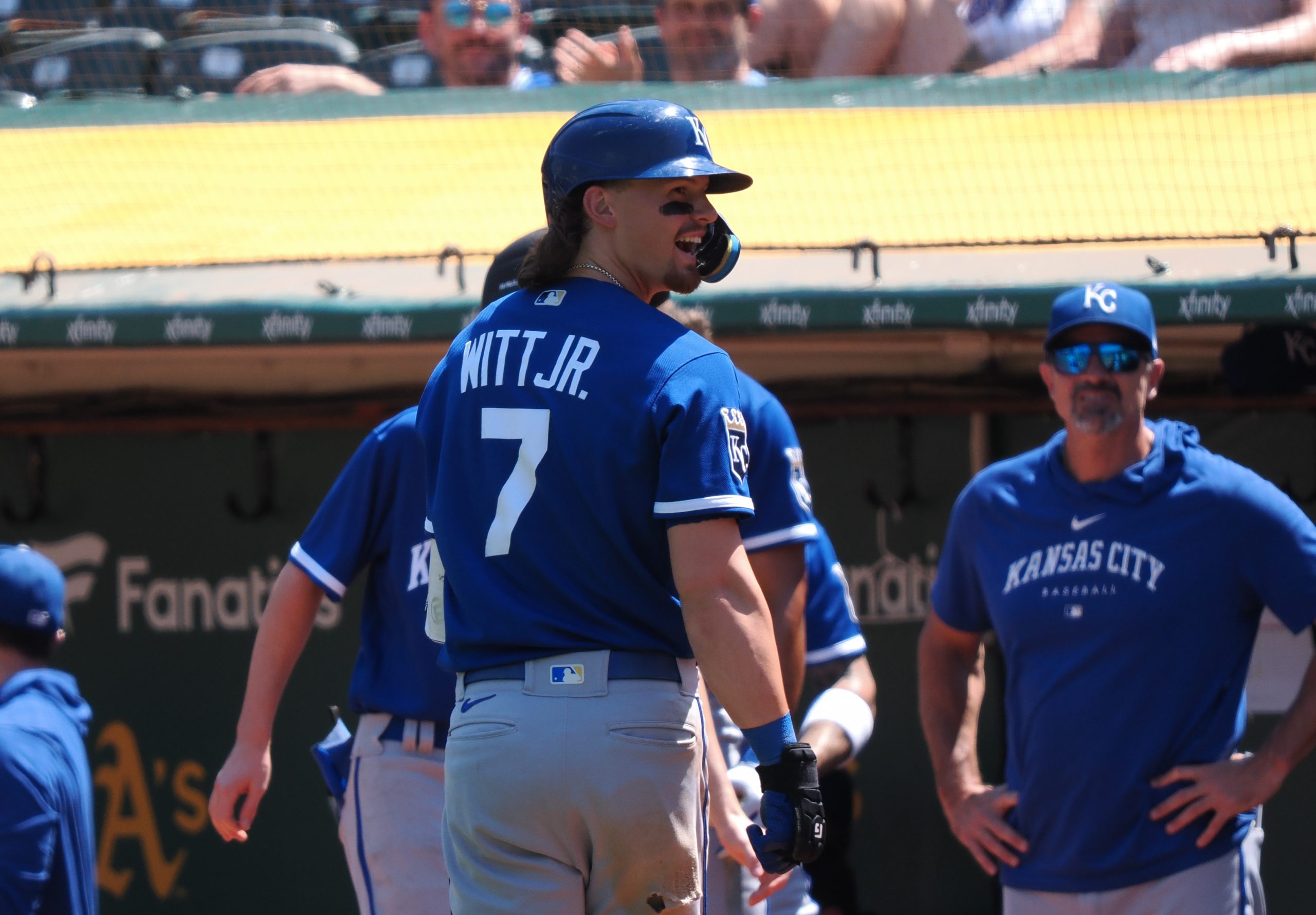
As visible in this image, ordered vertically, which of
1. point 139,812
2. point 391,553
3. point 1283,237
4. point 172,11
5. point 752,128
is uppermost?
point 172,11

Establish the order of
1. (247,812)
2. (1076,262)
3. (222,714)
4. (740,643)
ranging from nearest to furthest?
1. (740,643)
2. (247,812)
3. (1076,262)
4. (222,714)

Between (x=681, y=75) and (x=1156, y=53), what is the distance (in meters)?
1.75

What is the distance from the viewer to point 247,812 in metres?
2.95

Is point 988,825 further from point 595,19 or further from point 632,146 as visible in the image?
point 595,19

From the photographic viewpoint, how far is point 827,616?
326cm

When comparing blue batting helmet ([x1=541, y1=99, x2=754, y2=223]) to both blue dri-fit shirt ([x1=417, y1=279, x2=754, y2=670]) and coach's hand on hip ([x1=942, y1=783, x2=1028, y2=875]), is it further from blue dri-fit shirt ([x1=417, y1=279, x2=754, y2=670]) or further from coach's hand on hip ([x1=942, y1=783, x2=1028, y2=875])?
coach's hand on hip ([x1=942, y1=783, x2=1028, y2=875])

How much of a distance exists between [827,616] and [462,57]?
3.60 metres

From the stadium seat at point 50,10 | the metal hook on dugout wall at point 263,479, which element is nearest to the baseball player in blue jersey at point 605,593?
the metal hook on dugout wall at point 263,479

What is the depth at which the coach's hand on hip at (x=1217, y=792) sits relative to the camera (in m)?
2.96

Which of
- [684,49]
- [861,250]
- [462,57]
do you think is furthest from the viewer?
[462,57]

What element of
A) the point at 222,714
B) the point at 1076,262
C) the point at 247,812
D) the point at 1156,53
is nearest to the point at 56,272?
the point at 222,714

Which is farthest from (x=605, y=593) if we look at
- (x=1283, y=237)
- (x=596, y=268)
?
(x=1283, y=237)

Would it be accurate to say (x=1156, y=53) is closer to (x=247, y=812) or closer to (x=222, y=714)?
(x=222, y=714)

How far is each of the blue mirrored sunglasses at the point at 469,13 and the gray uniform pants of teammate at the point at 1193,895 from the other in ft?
13.3
